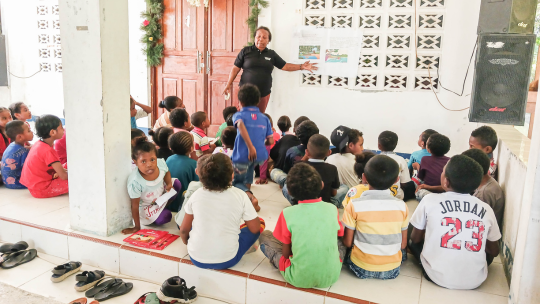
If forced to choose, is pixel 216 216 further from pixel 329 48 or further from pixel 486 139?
pixel 329 48

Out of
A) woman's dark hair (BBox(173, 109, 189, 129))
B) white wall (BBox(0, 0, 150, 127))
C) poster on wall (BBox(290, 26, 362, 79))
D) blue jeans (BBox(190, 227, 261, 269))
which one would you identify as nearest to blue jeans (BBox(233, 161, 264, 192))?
woman's dark hair (BBox(173, 109, 189, 129))

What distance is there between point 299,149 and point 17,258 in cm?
240

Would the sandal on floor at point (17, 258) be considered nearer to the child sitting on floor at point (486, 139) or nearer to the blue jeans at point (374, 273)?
the blue jeans at point (374, 273)

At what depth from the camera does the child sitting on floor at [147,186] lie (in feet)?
9.45

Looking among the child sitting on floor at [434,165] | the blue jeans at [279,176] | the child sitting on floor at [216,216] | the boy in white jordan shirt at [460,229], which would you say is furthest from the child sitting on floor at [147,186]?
the child sitting on floor at [434,165]

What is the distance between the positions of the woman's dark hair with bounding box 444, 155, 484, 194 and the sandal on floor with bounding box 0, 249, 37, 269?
2828mm

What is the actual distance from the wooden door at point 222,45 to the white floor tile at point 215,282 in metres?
4.15

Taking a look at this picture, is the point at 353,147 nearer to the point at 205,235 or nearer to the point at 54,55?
the point at 205,235

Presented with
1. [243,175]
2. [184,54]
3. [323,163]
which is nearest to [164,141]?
[243,175]

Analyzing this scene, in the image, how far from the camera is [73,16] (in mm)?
2703

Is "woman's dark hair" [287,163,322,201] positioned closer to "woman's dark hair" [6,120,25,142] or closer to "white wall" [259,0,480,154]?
"woman's dark hair" [6,120,25,142]

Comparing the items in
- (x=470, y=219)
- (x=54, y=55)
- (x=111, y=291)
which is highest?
(x=54, y=55)

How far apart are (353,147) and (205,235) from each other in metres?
1.78

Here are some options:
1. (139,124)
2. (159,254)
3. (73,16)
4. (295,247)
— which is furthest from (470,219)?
(139,124)
